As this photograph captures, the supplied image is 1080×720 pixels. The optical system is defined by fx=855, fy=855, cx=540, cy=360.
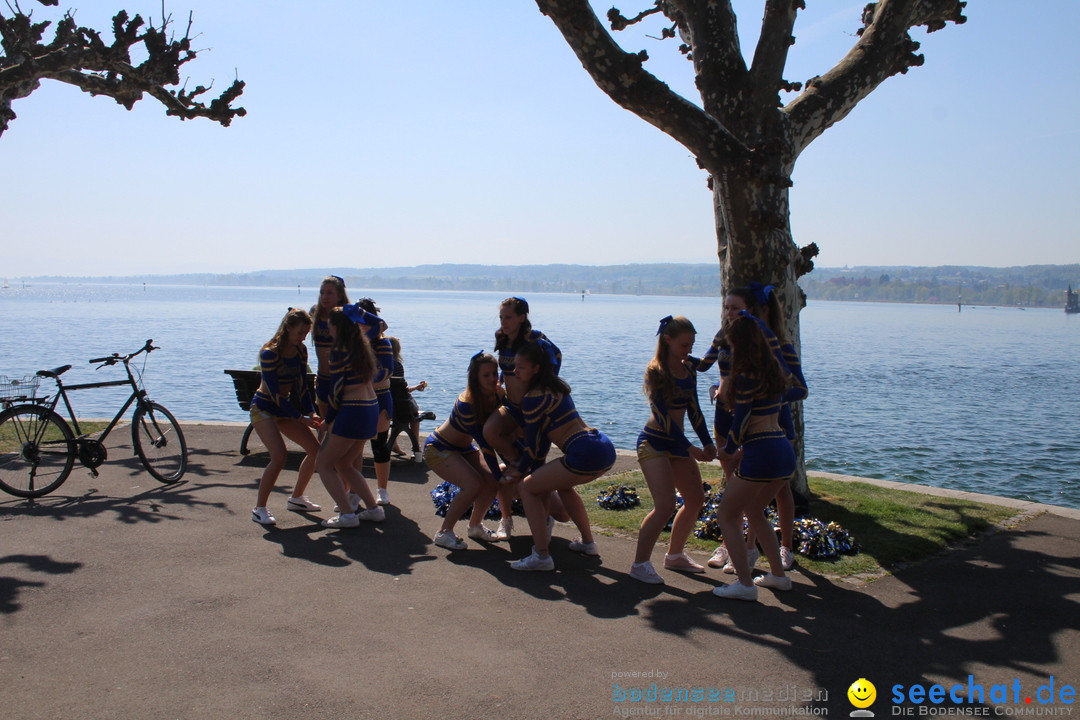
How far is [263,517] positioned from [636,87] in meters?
4.73

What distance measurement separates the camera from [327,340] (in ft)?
24.5

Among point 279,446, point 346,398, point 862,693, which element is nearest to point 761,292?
point 862,693

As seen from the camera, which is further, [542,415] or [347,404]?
[347,404]

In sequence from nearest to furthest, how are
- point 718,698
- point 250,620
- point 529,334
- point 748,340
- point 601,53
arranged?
point 718,698 < point 250,620 < point 748,340 < point 529,334 < point 601,53

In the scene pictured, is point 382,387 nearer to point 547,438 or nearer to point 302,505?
point 302,505

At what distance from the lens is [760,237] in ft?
24.6

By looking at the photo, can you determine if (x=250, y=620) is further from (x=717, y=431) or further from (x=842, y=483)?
(x=842, y=483)

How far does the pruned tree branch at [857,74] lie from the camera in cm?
808

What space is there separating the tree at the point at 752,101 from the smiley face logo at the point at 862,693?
12.5 ft

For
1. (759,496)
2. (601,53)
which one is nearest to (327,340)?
(601,53)

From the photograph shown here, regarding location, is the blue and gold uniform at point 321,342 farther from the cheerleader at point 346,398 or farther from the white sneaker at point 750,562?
the white sneaker at point 750,562

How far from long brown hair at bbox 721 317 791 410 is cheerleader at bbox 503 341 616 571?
44.3 inches

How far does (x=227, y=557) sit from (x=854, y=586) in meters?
4.31

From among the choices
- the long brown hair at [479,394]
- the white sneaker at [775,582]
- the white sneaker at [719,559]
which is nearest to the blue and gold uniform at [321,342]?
the long brown hair at [479,394]
